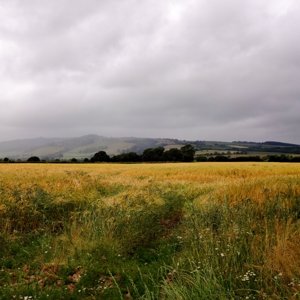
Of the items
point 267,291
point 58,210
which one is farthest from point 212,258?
point 58,210

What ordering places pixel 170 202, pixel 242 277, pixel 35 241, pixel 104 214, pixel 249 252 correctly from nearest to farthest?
1. pixel 242 277
2. pixel 249 252
3. pixel 35 241
4. pixel 104 214
5. pixel 170 202

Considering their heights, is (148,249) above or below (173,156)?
below

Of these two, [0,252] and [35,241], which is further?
[35,241]

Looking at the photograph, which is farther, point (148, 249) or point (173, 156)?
point (173, 156)

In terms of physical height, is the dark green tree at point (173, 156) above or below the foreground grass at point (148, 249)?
above

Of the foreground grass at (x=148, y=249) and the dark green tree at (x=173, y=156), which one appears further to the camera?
the dark green tree at (x=173, y=156)

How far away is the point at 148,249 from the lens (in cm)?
973

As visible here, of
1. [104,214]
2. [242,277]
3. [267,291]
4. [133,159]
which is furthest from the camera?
[133,159]

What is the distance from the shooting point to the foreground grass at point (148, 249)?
6.22 metres

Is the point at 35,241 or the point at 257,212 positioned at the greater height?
the point at 257,212

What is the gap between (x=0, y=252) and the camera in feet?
31.5

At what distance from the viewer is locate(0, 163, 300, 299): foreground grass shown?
622cm

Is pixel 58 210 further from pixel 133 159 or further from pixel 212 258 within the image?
pixel 133 159

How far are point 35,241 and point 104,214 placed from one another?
242 cm
